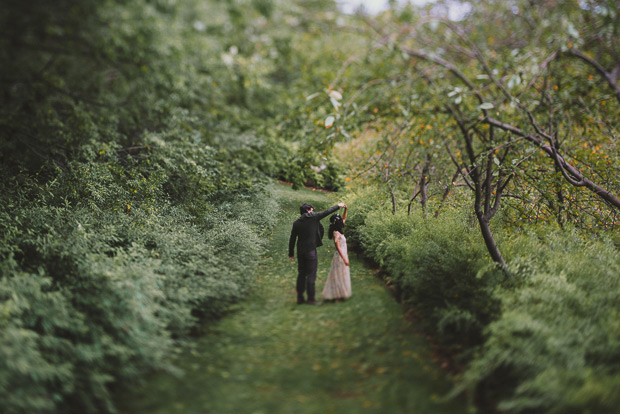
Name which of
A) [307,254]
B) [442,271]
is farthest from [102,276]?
[442,271]

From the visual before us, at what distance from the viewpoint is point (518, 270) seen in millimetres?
6055

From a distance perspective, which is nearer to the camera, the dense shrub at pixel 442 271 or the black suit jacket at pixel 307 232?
the dense shrub at pixel 442 271

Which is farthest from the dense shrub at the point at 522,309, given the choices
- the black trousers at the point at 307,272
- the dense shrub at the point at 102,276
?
the dense shrub at the point at 102,276

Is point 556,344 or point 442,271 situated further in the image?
point 442,271

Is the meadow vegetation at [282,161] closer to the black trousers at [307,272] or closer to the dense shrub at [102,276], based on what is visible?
the dense shrub at [102,276]

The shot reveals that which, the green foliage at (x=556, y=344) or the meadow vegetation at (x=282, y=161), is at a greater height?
the meadow vegetation at (x=282, y=161)

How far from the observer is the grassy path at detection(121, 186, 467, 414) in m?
4.19

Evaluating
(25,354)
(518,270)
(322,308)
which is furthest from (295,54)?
(25,354)

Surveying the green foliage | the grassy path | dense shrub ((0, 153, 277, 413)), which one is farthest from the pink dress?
the green foliage

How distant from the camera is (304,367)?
5.03 metres

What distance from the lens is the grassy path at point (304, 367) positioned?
419 centimetres

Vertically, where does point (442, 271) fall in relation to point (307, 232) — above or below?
below

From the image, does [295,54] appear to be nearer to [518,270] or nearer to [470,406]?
[518,270]

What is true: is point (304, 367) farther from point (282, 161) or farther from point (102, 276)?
point (282, 161)
